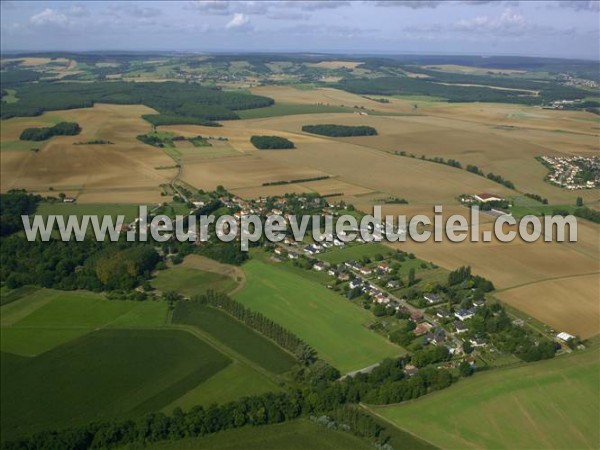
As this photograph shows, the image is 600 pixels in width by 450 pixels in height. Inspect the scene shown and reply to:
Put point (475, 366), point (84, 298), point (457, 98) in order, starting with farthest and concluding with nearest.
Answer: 1. point (457, 98)
2. point (84, 298)
3. point (475, 366)

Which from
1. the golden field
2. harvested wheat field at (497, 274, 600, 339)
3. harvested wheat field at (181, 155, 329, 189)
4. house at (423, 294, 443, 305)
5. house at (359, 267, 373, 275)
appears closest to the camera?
harvested wheat field at (497, 274, 600, 339)

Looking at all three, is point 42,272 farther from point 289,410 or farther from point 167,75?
point 167,75

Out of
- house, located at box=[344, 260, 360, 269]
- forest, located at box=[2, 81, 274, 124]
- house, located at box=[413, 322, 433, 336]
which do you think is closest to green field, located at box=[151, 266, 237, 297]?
house, located at box=[344, 260, 360, 269]

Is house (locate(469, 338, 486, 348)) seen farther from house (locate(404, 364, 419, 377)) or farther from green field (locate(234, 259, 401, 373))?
house (locate(404, 364, 419, 377))

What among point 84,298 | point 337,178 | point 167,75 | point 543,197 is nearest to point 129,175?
point 337,178

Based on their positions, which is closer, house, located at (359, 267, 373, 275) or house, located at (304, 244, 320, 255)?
house, located at (359, 267, 373, 275)

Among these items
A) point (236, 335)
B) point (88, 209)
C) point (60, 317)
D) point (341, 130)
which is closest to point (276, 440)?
point (236, 335)
